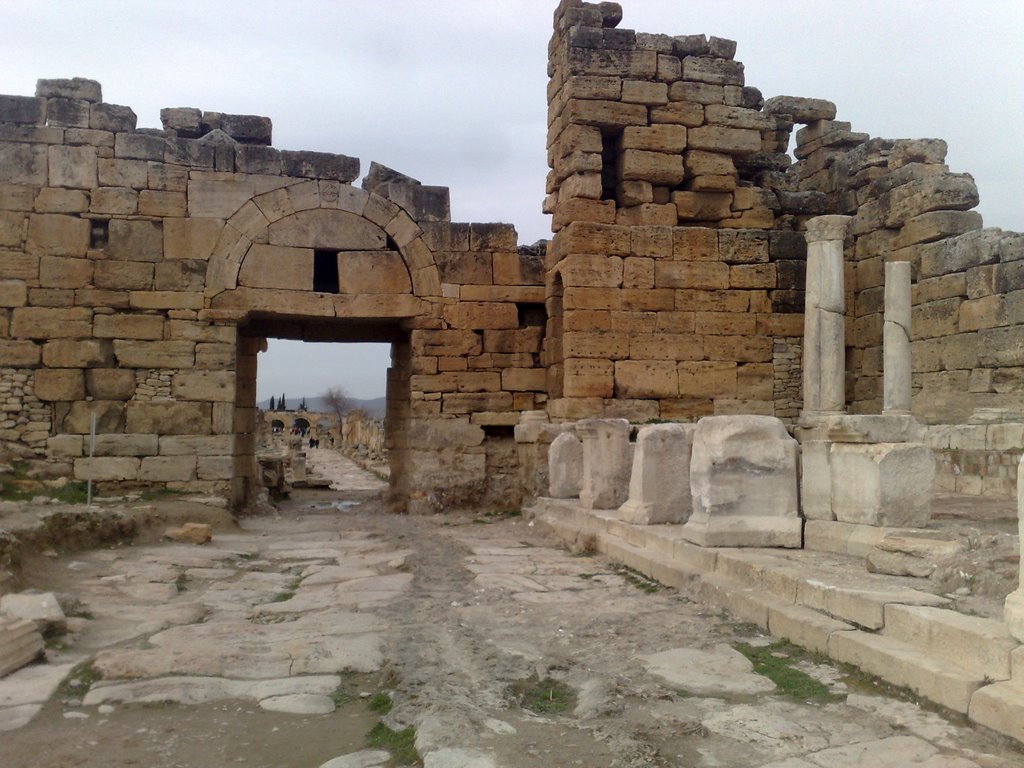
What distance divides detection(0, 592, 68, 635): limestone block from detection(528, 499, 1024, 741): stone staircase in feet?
12.4

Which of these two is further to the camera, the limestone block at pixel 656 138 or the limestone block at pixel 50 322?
the limestone block at pixel 656 138

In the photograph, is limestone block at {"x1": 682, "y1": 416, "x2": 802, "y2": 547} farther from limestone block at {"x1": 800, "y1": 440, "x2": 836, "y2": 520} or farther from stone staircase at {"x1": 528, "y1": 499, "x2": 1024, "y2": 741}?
stone staircase at {"x1": 528, "y1": 499, "x2": 1024, "y2": 741}

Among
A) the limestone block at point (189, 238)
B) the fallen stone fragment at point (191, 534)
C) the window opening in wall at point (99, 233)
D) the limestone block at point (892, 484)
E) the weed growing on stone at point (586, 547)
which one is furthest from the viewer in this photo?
the limestone block at point (189, 238)

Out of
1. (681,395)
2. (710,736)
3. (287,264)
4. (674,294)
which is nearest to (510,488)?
(681,395)

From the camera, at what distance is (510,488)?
12156 millimetres

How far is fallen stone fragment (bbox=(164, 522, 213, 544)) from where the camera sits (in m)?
9.12

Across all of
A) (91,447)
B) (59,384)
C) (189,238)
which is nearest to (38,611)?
(91,447)

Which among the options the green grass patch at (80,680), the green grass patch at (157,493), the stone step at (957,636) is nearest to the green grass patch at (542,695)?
the stone step at (957,636)

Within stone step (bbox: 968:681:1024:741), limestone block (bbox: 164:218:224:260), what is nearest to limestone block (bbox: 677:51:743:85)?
limestone block (bbox: 164:218:224:260)

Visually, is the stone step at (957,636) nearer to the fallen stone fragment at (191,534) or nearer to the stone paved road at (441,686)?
the stone paved road at (441,686)

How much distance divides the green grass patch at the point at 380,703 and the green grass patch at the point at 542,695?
Answer: 55 cm

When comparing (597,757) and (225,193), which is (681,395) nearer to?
(225,193)

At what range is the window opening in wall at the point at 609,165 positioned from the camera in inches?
474

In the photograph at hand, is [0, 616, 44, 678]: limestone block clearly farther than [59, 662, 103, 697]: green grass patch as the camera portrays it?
Yes
